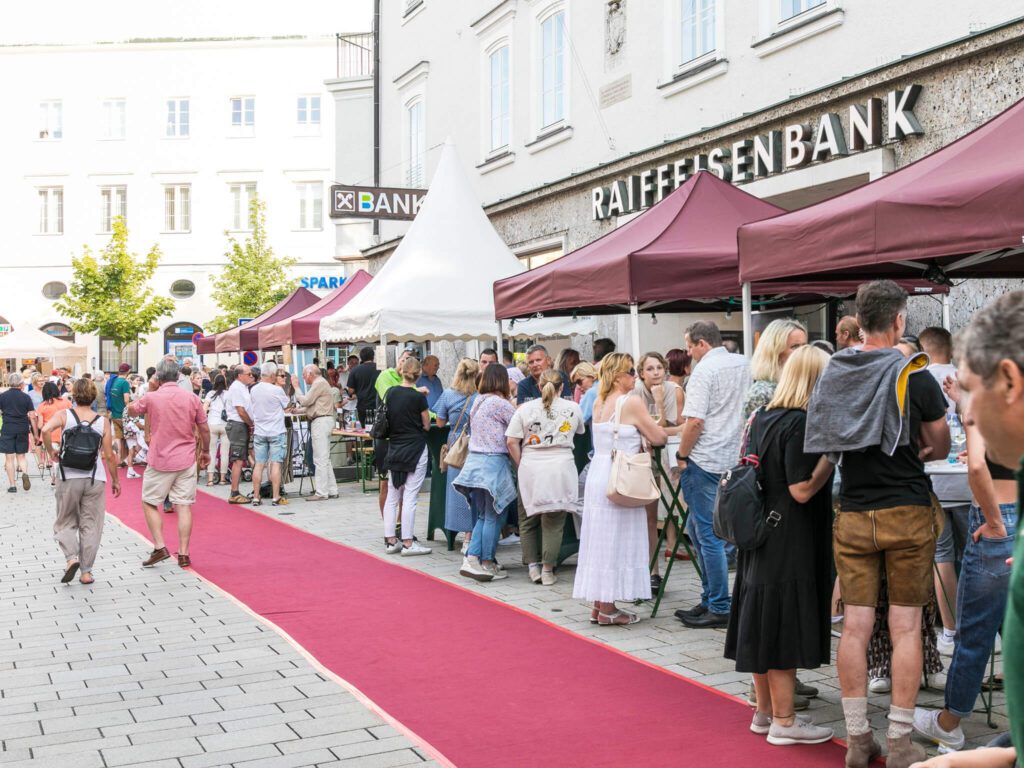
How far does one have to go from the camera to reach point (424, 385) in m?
13.9

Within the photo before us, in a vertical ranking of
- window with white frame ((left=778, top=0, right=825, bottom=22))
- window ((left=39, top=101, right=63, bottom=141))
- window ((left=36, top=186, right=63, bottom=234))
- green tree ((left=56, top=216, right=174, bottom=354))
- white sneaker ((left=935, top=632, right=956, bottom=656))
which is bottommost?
white sneaker ((left=935, top=632, right=956, bottom=656))

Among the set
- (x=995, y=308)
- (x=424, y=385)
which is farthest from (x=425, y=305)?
(x=995, y=308)

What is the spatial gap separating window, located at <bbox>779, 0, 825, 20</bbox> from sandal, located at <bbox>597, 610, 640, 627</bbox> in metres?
7.51

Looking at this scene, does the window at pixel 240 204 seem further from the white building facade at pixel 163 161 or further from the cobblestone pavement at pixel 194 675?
the cobblestone pavement at pixel 194 675

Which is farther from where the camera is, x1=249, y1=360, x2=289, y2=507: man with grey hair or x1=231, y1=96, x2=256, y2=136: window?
x1=231, y1=96, x2=256, y2=136: window

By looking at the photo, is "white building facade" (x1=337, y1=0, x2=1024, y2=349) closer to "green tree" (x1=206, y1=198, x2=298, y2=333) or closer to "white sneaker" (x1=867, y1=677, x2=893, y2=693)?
"white sneaker" (x1=867, y1=677, x2=893, y2=693)

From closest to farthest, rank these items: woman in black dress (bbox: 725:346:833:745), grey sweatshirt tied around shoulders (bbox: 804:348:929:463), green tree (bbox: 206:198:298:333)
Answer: grey sweatshirt tied around shoulders (bbox: 804:348:929:463) → woman in black dress (bbox: 725:346:833:745) → green tree (bbox: 206:198:298:333)

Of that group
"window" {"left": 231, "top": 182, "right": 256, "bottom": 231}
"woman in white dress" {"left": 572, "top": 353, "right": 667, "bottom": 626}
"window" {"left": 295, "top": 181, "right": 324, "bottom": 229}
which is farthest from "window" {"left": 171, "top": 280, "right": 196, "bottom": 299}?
"woman in white dress" {"left": 572, "top": 353, "right": 667, "bottom": 626}

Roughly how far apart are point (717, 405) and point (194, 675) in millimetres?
3626

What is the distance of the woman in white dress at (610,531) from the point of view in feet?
23.8

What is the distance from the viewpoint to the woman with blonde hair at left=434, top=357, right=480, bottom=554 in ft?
32.9

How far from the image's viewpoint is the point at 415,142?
24203mm

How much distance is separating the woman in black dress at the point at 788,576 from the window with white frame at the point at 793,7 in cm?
818

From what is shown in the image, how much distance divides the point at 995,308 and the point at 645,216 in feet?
26.9
